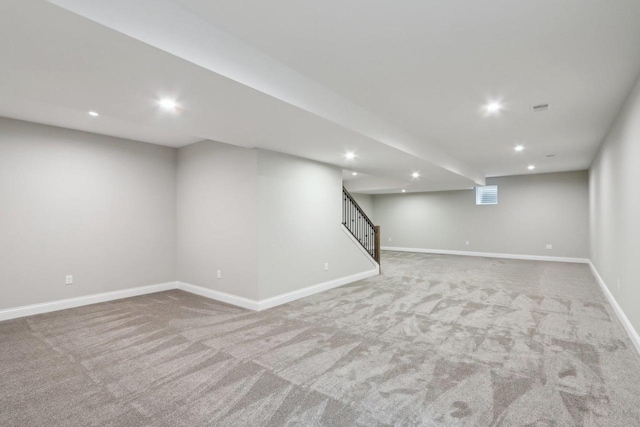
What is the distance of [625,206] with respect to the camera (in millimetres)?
3457

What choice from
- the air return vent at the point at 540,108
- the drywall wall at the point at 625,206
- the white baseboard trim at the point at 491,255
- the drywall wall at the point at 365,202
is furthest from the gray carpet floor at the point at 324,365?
the drywall wall at the point at 365,202

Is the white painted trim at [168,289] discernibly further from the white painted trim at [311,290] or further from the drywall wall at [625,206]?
the drywall wall at [625,206]

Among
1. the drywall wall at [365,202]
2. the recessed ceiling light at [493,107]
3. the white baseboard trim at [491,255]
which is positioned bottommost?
the white baseboard trim at [491,255]

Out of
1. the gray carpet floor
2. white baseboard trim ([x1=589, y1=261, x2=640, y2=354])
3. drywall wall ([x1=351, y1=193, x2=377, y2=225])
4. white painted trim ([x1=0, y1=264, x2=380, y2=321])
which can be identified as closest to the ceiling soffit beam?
the gray carpet floor

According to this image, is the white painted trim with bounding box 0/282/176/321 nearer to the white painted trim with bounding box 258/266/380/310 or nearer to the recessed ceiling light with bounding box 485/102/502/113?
the white painted trim with bounding box 258/266/380/310

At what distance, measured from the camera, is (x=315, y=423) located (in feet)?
6.52

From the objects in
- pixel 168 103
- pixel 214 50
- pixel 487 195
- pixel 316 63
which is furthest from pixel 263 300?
pixel 487 195

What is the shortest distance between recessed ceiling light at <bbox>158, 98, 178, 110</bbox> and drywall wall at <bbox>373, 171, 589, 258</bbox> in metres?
10.0

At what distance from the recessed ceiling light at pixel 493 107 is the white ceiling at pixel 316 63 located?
0.09 m

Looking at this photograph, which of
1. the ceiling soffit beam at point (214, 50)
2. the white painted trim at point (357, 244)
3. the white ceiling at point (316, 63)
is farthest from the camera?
the white painted trim at point (357, 244)

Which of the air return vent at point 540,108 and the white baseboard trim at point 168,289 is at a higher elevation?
the air return vent at point 540,108

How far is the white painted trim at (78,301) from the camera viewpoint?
410 centimetres

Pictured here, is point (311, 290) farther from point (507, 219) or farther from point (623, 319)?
point (507, 219)

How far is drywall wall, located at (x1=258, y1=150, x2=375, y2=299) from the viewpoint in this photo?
4652mm
